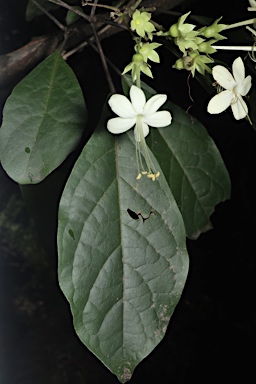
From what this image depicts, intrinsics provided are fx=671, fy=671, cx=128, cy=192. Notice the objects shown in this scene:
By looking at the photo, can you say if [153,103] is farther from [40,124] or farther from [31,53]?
[31,53]

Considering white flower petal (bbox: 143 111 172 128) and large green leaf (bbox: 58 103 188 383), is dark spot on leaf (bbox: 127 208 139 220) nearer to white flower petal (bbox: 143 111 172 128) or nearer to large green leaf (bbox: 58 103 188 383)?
large green leaf (bbox: 58 103 188 383)

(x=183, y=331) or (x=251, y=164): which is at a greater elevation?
(x=251, y=164)

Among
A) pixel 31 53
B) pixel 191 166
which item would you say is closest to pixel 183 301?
pixel 191 166

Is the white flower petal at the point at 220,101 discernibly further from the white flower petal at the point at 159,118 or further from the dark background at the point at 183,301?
the dark background at the point at 183,301

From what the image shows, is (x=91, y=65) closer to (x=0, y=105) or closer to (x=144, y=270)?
(x=0, y=105)

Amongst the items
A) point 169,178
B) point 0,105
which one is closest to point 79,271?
point 169,178

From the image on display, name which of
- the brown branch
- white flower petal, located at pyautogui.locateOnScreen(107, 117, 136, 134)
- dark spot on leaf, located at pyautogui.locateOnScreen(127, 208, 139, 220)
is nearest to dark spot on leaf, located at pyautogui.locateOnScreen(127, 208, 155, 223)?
dark spot on leaf, located at pyautogui.locateOnScreen(127, 208, 139, 220)

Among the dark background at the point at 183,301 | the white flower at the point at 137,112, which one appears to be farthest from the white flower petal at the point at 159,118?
the dark background at the point at 183,301
